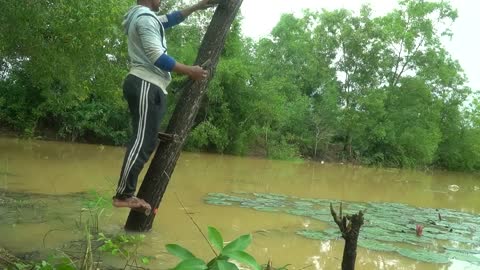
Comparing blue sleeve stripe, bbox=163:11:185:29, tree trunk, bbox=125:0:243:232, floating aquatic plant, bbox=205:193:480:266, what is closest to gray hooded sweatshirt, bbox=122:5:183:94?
blue sleeve stripe, bbox=163:11:185:29

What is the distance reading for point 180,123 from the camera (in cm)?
425

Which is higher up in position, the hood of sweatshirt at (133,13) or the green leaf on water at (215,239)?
the hood of sweatshirt at (133,13)

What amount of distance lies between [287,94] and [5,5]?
876 inches

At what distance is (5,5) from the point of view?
6875 millimetres

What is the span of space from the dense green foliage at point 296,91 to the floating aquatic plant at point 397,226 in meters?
4.17

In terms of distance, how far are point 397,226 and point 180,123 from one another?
454 centimetres

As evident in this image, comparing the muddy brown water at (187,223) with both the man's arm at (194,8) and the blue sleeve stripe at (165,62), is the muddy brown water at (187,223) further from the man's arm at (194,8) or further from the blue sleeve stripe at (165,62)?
the man's arm at (194,8)

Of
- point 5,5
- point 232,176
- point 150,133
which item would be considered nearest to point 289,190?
point 232,176

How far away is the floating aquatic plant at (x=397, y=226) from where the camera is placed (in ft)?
19.2

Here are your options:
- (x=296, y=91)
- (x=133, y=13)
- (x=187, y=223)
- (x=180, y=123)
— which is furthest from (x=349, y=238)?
(x=296, y=91)

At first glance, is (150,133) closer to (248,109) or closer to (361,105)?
(248,109)

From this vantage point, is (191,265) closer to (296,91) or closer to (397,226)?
(397,226)

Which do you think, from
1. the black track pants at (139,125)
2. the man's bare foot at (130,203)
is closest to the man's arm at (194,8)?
the black track pants at (139,125)

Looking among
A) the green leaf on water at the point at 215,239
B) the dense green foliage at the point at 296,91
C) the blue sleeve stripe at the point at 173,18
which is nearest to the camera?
the green leaf on water at the point at 215,239
